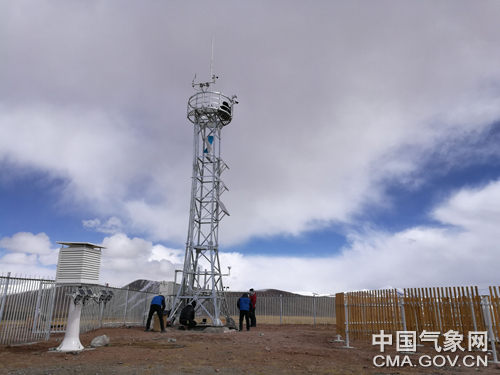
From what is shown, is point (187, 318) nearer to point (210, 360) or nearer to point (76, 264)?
point (76, 264)

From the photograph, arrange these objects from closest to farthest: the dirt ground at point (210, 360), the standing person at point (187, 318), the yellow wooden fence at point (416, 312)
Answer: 1. the dirt ground at point (210, 360)
2. the yellow wooden fence at point (416, 312)
3. the standing person at point (187, 318)

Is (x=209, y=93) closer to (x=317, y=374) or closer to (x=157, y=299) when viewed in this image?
(x=157, y=299)

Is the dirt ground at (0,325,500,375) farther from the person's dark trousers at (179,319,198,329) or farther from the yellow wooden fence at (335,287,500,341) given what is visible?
the person's dark trousers at (179,319,198,329)

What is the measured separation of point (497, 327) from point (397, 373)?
4689 millimetres

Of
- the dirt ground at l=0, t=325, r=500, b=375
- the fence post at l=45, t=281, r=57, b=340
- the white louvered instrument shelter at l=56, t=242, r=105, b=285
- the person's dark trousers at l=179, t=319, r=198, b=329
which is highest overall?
the white louvered instrument shelter at l=56, t=242, r=105, b=285

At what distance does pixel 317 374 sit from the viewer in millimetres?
7883

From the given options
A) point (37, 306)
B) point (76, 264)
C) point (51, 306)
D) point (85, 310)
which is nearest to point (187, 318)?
point (85, 310)

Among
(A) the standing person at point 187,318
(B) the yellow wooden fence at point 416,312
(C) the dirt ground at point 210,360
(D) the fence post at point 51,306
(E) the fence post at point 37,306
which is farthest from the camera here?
(A) the standing person at point 187,318

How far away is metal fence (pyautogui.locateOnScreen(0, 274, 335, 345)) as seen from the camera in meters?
11.9

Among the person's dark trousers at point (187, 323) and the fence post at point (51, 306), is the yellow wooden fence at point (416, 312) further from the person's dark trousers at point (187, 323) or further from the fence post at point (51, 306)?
the fence post at point (51, 306)

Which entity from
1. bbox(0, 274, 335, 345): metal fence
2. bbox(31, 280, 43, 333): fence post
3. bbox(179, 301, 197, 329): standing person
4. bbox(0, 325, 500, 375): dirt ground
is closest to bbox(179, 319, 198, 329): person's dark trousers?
bbox(179, 301, 197, 329): standing person

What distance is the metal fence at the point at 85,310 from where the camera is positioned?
39.2ft

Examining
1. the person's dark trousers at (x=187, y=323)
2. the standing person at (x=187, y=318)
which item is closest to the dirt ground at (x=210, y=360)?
the standing person at (x=187, y=318)

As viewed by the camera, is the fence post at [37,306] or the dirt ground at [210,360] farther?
the fence post at [37,306]
